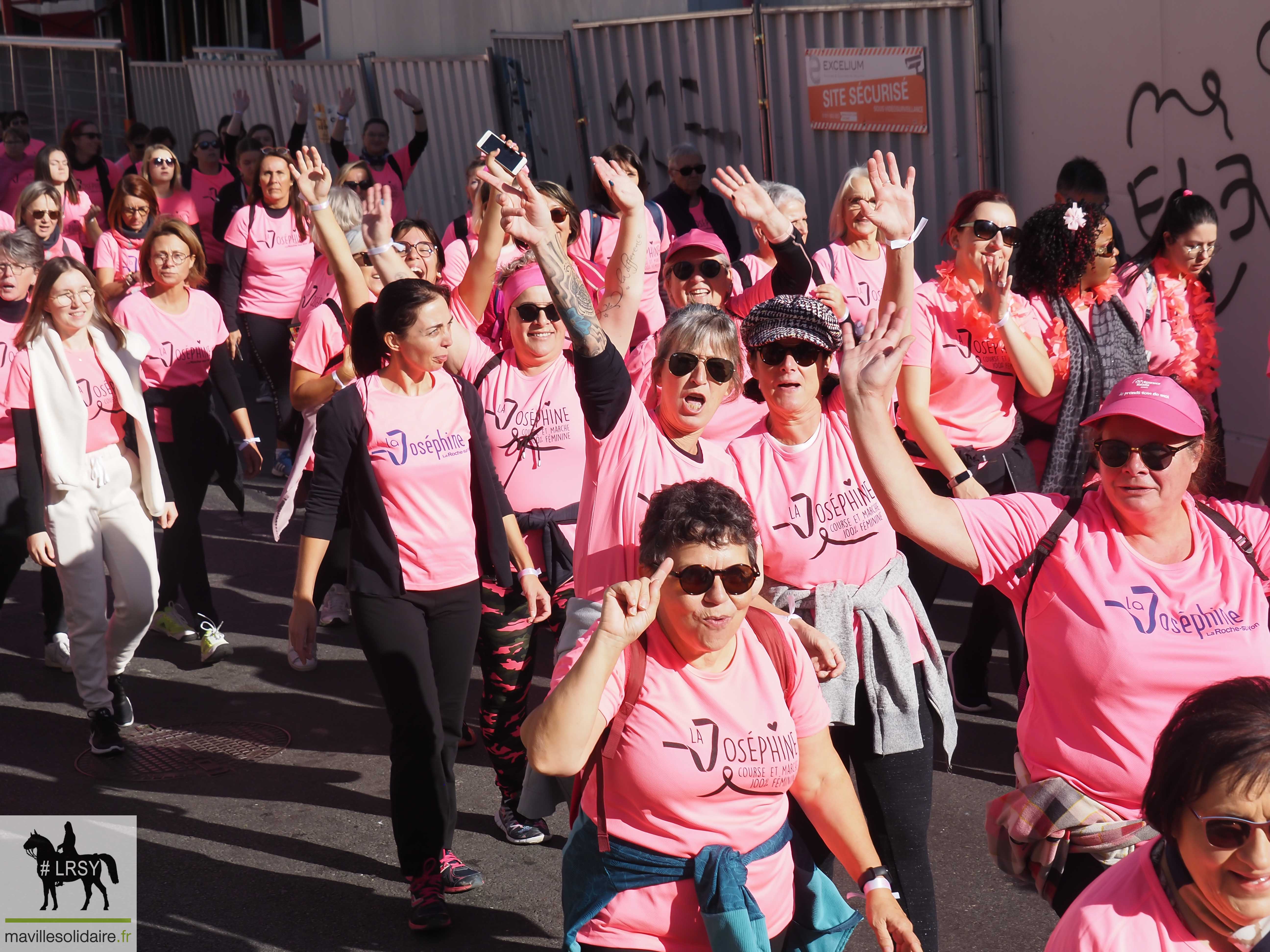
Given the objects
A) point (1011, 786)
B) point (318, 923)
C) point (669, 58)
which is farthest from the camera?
point (669, 58)

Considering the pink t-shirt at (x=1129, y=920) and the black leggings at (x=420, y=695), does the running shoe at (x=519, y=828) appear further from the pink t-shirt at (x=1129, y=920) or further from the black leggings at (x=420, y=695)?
the pink t-shirt at (x=1129, y=920)

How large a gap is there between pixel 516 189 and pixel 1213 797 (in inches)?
105

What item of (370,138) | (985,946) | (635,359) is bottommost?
(985,946)

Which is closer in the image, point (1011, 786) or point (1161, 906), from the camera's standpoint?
point (1161, 906)

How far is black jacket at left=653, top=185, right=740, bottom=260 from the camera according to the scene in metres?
9.77

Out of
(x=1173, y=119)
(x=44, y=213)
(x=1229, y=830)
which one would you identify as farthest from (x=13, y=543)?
(x=1173, y=119)

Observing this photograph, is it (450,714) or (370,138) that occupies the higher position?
(370,138)

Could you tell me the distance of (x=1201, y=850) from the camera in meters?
2.07

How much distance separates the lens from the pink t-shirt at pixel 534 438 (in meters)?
4.93

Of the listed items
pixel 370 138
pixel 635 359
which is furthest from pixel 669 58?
pixel 635 359

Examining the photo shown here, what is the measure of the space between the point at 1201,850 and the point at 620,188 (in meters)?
2.81

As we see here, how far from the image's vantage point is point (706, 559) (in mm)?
2977

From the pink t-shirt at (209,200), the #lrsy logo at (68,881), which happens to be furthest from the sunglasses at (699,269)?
the pink t-shirt at (209,200)

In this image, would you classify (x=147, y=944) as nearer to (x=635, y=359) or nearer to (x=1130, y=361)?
(x=635, y=359)
